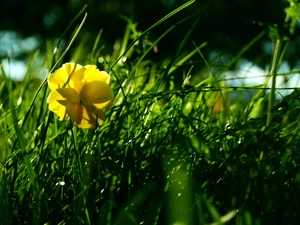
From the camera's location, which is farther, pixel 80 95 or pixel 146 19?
pixel 146 19

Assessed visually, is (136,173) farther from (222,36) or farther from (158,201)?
(222,36)

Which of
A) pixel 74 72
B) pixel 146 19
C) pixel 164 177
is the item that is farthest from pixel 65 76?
pixel 146 19

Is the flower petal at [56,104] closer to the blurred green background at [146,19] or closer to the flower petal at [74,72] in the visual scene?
the flower petal at [74,72]

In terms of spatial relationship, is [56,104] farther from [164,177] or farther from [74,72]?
[164,177]

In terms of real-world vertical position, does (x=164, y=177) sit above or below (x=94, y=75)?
below

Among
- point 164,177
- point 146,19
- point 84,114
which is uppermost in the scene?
point 146,19

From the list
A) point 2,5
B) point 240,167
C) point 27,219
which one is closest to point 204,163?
point 240,167
